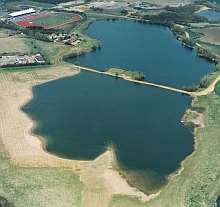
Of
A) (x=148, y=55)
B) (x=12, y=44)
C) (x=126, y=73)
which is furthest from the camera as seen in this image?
(x=12, y=44)

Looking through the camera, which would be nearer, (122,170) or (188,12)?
(122,170)

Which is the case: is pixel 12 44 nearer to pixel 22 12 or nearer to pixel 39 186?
pixel 22 12

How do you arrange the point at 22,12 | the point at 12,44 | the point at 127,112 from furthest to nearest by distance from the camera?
the point at 22,12, the point at 12,44, the point at 127,112

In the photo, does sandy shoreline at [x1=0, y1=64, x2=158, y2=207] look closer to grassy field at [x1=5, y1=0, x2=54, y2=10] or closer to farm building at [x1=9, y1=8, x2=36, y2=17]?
farm building at [x1=9, y1=8, x2=36, y2=17]

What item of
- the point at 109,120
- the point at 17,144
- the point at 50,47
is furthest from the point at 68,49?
the point at 17,144

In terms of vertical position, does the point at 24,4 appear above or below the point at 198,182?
below

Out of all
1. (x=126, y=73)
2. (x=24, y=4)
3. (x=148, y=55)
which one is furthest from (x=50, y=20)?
(x=126, y=73)

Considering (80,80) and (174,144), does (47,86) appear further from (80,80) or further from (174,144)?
(174,144)
